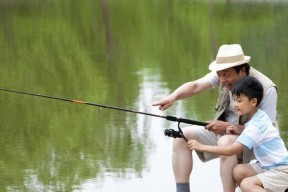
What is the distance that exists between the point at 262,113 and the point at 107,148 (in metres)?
3.29

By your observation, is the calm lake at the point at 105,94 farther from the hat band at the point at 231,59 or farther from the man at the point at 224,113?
the hat band at the point at 231,59

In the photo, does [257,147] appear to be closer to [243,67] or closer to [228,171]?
[228,171]

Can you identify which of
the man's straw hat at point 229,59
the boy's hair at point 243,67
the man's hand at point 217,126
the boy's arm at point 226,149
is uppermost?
the man's straw hat at point 229,59

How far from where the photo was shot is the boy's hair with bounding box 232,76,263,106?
189 inches

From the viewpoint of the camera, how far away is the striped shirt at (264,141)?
15.6 ft

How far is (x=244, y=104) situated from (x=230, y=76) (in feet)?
1.21

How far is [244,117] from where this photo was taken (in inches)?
204

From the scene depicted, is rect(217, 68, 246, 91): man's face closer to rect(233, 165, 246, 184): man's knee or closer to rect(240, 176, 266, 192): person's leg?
rect(233, 165, 246, 184): man's knee

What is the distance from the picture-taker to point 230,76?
515 centimetres

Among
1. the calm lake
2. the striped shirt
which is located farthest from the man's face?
the calm lake

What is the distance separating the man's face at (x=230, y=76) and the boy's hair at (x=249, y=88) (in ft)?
0.84

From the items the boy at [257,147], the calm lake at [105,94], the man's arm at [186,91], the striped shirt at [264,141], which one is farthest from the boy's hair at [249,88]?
the calm lake at [105,94]

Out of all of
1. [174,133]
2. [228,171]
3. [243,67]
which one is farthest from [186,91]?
[228,171]

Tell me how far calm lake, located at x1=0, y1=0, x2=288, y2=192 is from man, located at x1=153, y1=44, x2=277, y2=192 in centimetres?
91
